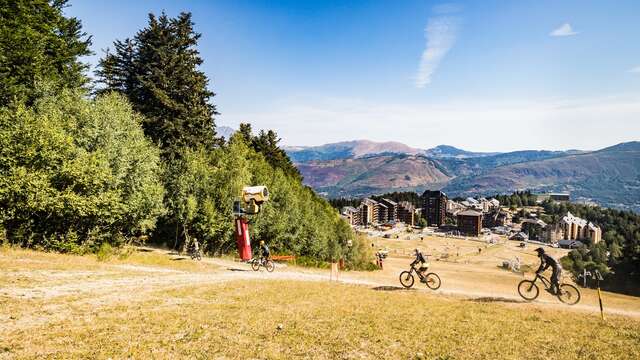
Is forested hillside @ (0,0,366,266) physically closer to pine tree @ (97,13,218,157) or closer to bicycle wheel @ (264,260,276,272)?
pine tree @ (97,13,218,157)

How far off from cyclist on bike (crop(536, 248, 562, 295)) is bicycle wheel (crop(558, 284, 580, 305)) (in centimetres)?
61

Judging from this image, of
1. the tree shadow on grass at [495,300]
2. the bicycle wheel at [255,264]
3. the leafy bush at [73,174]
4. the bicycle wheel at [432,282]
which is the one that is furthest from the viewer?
the bicycle wheel at [255,264]

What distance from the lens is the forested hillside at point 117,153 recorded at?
95.2ft

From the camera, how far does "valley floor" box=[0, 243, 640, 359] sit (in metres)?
12.2

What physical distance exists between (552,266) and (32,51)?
4542 centimetres

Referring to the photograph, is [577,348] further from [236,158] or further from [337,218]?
[337,218]

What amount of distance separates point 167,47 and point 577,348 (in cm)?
5450

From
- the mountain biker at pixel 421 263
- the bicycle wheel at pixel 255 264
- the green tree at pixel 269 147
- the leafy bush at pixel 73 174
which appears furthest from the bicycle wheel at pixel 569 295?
the green tree at pixel 269 147

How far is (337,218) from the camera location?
290ft

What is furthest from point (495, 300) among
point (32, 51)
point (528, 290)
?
point (32, 51)

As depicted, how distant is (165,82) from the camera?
168 feet

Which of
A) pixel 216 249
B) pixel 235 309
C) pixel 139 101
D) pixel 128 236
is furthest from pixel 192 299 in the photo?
pixel 139 101

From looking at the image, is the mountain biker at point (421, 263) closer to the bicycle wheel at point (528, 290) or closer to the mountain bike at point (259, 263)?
the bicycle wheel at point (528, 290)

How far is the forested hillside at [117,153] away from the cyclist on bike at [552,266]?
31369 mm
